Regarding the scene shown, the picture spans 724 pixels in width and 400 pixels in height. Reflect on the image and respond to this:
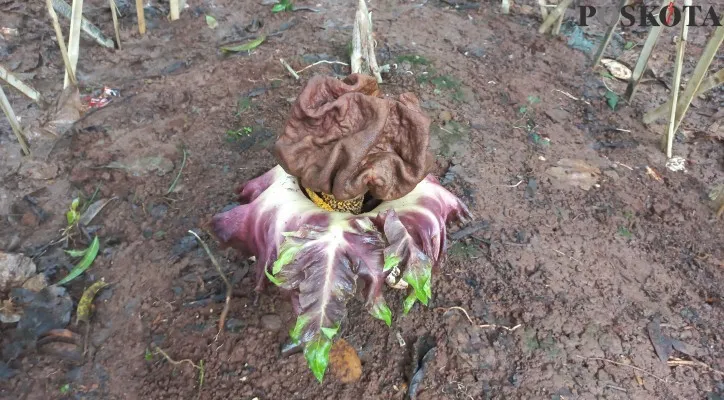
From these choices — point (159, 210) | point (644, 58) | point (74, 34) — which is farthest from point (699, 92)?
point (74, 34)

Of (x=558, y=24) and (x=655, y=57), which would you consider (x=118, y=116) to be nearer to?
(x=558, y=24)

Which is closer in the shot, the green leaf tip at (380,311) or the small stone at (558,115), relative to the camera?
the green leaf tip at (380,311)

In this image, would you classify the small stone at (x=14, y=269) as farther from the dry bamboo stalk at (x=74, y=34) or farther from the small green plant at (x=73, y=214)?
the dry bamboo stalk at (x=74, y=34)

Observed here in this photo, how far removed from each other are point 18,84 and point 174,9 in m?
1.46

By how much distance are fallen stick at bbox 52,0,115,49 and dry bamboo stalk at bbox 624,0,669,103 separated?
12.7 ft

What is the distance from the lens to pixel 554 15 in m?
4.33

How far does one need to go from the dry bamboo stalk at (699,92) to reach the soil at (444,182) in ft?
0.28

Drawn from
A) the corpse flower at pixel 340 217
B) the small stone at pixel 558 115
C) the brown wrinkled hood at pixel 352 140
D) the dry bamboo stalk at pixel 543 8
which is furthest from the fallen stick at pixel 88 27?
the dry bamboo stalk at pixel 543 8

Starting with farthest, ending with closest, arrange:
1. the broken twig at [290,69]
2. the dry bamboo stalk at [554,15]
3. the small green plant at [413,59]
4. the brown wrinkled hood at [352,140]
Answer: the dry bamboo stalk at [554,15], the small green plant at [413,59], the broken twig at [290,69], the brown wrinkled hood at [352,140]

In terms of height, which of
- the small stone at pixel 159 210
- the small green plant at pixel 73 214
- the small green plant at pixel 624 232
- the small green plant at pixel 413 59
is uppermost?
the small green plant at pixel 413 59

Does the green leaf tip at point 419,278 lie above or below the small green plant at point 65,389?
above

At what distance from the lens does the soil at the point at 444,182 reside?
7.38 ft

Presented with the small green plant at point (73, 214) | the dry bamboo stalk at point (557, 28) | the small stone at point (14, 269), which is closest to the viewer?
the small stone at point (14, 269)

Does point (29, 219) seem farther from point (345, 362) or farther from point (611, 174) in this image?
point (611, 174)
